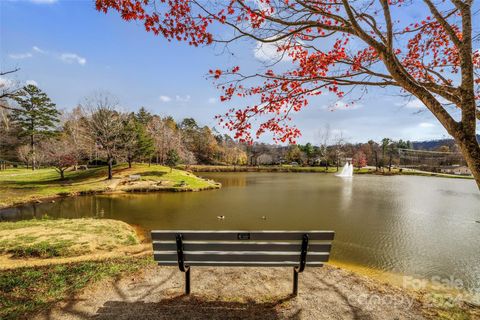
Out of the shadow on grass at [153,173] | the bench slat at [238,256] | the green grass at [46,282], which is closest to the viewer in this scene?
the green grass at [46,282]

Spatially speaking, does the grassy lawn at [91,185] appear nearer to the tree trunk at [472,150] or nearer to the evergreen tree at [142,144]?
the evergreen tree at [142,144]

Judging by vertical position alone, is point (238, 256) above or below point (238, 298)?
above

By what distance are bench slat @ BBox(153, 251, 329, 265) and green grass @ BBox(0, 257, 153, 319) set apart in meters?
1.63

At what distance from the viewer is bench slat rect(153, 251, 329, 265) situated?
3748 millimetres

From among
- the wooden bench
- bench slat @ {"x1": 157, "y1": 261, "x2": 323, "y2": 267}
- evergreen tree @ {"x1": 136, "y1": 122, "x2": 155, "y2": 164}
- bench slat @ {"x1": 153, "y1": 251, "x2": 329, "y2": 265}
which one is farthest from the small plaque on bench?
evergreen tree @ {"x1": 136, "y1": 122, "x2": 155, "y2": 164}

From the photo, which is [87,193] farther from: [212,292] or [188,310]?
[188,310]

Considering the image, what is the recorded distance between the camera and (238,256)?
3.75 m

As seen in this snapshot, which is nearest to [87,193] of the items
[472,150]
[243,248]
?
[243,248]


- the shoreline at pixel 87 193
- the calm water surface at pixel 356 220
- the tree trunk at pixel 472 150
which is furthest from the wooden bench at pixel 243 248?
the shoreline at pixel 87 193

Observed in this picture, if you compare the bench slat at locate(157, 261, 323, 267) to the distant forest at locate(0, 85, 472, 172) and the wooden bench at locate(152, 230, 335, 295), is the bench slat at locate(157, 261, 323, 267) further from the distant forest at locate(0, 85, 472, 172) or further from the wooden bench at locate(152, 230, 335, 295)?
the distant forest at locate(0, 85, 472, 172)

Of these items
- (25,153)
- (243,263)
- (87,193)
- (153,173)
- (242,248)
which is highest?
(25,153)

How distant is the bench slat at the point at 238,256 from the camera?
3.75 metres

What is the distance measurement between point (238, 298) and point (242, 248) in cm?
91

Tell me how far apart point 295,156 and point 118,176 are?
60.9 meters
